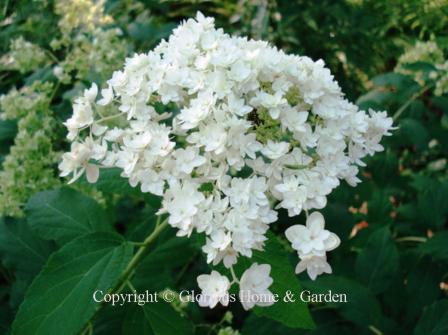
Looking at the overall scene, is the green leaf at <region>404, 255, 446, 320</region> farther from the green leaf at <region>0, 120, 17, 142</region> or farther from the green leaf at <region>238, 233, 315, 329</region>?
the green leaf at <region>0, 120, 17, 142</region>

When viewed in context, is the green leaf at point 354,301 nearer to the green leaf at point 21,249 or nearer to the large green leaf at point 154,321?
the large green leaf at point 154,321

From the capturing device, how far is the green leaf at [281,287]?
126cm

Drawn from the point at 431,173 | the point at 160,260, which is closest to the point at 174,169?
the point at 160,260

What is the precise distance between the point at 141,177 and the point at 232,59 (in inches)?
12.0

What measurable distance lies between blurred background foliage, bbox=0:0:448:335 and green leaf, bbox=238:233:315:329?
0.42 meters

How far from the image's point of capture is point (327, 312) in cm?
191

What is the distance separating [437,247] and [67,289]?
122 centimetres

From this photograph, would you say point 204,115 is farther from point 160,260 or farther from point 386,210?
point 386,210

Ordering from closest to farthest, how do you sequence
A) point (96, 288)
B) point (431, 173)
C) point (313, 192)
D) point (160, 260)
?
point (313, 192) < point (96, 288) < point (160, 260) < point (431, 173)

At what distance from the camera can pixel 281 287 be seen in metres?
1.26

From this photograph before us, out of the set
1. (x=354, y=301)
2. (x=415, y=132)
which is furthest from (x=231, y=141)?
(x=415, y=132)

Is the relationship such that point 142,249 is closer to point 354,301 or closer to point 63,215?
point 63,215

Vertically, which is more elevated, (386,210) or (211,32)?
(211,32)

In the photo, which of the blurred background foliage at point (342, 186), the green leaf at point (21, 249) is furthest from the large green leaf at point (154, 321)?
the green leaf at point (21, 249)
